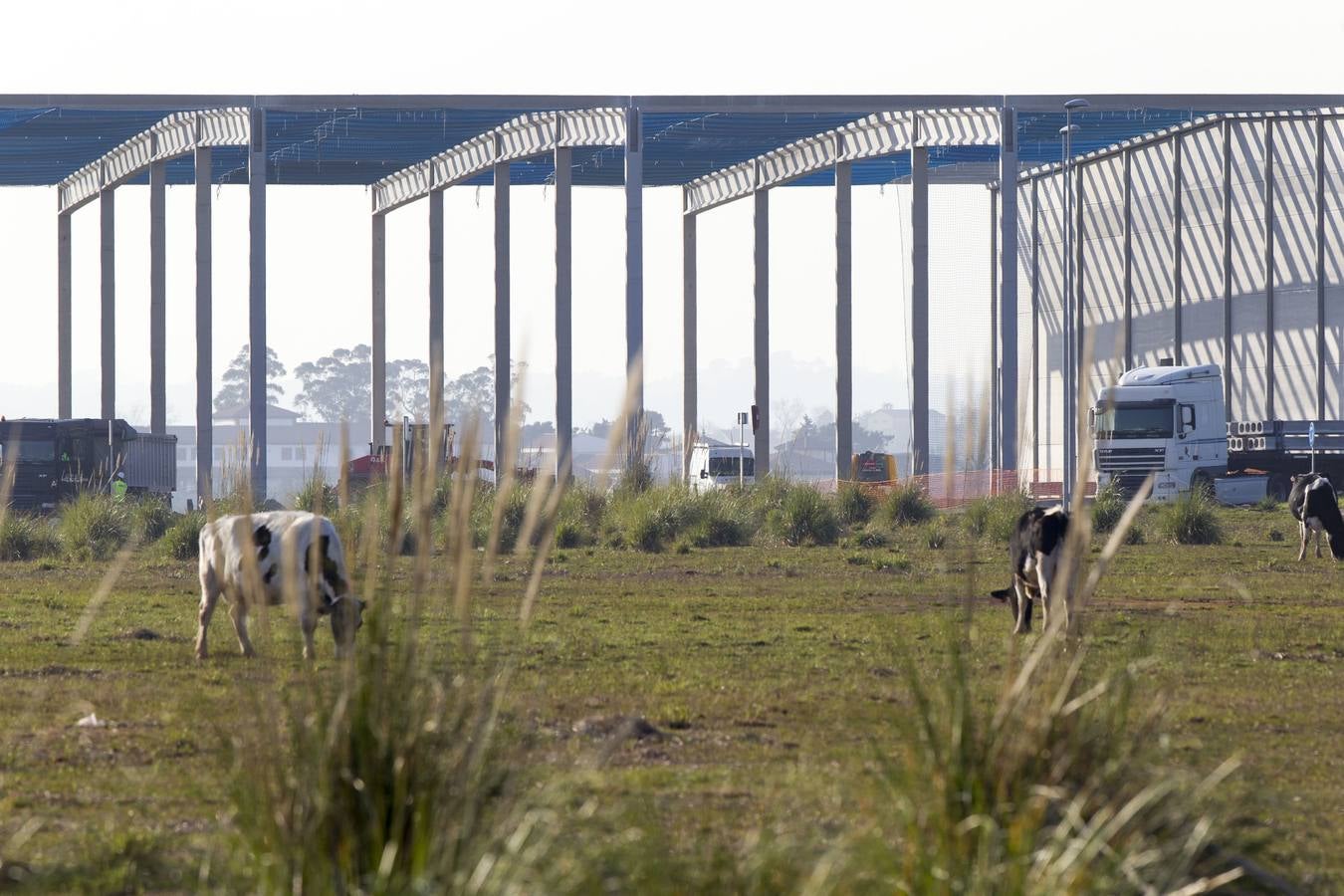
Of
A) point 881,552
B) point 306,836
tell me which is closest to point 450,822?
point 306,836

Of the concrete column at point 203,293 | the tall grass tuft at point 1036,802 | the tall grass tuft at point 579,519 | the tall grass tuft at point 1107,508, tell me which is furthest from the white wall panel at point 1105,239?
the tall grass tuft at point 1036,802

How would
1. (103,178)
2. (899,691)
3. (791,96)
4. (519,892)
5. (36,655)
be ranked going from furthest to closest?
1. (103,178)
2. (791,96)
3. (36,655)
4. (899,691)
5. (519,892)

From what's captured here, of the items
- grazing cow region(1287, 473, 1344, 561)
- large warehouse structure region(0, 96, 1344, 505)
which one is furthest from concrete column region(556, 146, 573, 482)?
grazing cow region(1287, 473, 1344, 561)

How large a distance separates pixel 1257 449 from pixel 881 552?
22.7 metres

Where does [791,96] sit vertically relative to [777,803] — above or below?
above

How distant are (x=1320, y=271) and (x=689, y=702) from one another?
4428 cm

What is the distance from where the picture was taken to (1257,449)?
45656mm

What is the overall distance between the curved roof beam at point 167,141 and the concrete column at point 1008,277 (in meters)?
17.2

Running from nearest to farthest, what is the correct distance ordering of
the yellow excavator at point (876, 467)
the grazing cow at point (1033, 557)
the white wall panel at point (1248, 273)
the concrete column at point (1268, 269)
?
the grazing cow at point (1033, 557) → the concrete column at point (1268, 269) → the white wall panel at point (1248, 273) → the yellow excavator at point (876, 467)

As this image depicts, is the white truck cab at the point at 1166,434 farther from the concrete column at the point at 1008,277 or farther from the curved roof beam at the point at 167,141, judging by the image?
the curved roof beam at the point at 167,141

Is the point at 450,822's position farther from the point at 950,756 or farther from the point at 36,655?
the point at 36,655

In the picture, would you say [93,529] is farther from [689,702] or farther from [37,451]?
[689,702]

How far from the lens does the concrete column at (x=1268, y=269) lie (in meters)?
52.2

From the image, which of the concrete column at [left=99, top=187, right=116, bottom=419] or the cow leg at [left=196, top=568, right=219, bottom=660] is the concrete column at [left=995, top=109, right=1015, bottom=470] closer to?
the concrete column at [left=99, top=187, right=116, bottom=419]
